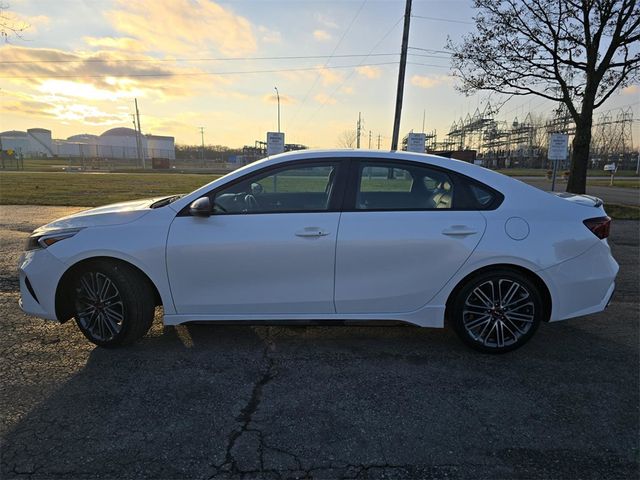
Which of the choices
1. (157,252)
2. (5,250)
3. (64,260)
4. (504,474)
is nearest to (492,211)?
(504,474)

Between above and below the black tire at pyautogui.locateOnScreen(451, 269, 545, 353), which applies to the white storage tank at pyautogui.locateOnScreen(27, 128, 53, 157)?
above

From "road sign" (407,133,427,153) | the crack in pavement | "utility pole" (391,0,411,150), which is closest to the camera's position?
the crack in pavement

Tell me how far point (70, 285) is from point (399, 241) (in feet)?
8.94

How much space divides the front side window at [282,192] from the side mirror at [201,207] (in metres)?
0.08

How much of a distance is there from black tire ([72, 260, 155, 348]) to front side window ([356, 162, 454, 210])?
1.91m

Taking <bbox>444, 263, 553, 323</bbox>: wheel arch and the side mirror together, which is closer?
the side mirror

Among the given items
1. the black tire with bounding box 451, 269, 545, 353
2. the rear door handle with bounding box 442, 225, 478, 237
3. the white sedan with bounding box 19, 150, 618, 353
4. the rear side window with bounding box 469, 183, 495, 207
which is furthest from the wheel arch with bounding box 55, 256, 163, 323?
the rear side window with bounding box 469, 183, 495, 207

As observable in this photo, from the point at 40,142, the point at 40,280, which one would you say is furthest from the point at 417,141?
the point at 40,142

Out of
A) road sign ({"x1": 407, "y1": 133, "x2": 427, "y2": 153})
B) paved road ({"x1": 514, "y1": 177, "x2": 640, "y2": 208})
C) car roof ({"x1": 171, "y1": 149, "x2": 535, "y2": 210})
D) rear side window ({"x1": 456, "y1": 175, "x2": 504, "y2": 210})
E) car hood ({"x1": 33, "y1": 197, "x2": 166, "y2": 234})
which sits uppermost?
road sign ({"x1": 407, "y1": 133, "x2": 427, "y2": 153})

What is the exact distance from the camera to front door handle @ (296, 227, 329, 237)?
3252mm

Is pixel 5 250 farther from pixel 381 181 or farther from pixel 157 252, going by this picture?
pixel 381 181

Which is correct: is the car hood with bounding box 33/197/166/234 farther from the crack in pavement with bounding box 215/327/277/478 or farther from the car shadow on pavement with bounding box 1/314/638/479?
the crack in pavement with bounding box 215/327/277/478

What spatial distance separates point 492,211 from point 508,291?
2.18 ft

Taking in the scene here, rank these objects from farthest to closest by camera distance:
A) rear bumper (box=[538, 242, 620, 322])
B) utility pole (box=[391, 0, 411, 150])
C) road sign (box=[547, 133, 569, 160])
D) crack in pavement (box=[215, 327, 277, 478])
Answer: utility pole (box=[391, 0, 411, 150]) < road sign (box=[547, 133, 569, 160]) < rear bumper (box=[538, 242, 620, 322]) < crack in pavement (box=[215, 327, 277, 478])
